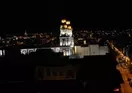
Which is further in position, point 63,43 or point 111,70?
point 63,43

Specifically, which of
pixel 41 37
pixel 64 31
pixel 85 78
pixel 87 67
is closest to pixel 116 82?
pixel 85 78

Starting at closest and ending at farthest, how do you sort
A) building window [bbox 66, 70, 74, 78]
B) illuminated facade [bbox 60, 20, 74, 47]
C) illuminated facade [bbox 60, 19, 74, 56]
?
building window [bbox 66, 70, 74, 78], illuminated facade [bbox 60, 19, 74, 56], illuminated facade [bbox 60, 20, 74, 47]

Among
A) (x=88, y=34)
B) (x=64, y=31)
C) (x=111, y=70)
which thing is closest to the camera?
(x=111, y=70)

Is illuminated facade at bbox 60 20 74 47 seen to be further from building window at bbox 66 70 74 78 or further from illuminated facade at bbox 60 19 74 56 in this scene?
building window at bbox 66 70 74 78

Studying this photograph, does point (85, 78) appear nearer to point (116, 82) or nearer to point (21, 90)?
point (116, 82)

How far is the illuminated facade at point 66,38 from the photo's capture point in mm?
56019

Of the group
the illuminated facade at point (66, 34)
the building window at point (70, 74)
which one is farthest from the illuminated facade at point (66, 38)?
the building window at point (70, 74)

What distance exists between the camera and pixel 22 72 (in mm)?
19891

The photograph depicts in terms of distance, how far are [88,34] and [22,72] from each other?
9731cm

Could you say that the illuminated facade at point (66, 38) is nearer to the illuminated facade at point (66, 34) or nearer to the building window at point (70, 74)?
the illuminated facade at point (66, 34)

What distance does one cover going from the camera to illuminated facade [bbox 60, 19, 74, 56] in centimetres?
5602

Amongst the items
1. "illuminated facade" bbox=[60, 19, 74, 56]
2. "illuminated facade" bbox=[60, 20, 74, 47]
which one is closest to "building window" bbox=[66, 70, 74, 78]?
"illuminated facade" bbox=[60, 19, 74, 56]

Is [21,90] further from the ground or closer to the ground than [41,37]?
closer to the ground

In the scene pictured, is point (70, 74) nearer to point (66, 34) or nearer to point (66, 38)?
point (66, 34)
